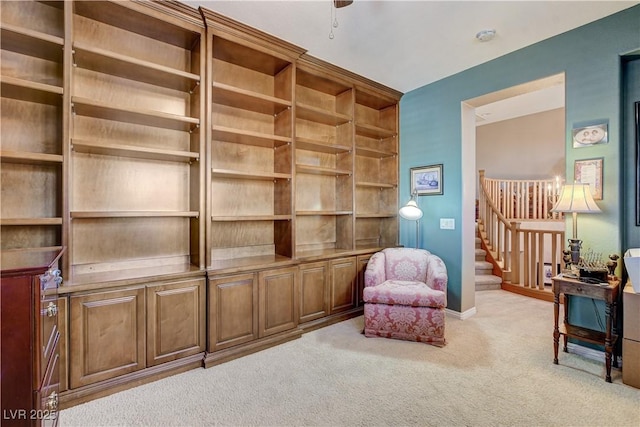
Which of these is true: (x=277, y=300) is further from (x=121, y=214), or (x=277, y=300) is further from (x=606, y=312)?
(x=606, y=312)

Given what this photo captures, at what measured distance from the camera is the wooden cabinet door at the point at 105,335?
192 centimetres

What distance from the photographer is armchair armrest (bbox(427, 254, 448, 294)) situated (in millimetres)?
2895

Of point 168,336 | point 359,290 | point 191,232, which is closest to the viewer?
point 168,336

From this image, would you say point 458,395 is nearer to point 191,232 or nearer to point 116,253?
point 191,232

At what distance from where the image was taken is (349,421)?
1776mm

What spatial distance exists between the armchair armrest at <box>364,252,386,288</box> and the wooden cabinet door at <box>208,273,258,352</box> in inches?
45.6

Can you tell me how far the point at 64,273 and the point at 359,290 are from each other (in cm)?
275

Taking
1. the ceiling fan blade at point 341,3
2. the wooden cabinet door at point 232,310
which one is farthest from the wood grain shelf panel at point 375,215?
the ceiling fan blade at point 341,3

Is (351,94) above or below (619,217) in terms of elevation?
above

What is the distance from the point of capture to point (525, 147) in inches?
265

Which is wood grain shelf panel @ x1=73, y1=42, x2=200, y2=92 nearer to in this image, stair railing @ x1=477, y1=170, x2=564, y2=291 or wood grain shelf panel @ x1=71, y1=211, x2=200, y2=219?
wood grain shelf panel @ x1=71, y1=211, x2=200, y2=219

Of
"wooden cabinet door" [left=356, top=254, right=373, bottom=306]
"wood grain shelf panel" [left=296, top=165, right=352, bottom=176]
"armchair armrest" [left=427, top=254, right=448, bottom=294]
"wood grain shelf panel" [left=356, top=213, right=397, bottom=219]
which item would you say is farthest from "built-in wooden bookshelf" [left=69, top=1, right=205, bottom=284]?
"armchair armrest" [left=427, top=254, right=448, bottom=294]

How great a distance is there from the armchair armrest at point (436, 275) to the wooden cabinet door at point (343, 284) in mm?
838

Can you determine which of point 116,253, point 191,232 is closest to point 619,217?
point 191,232
